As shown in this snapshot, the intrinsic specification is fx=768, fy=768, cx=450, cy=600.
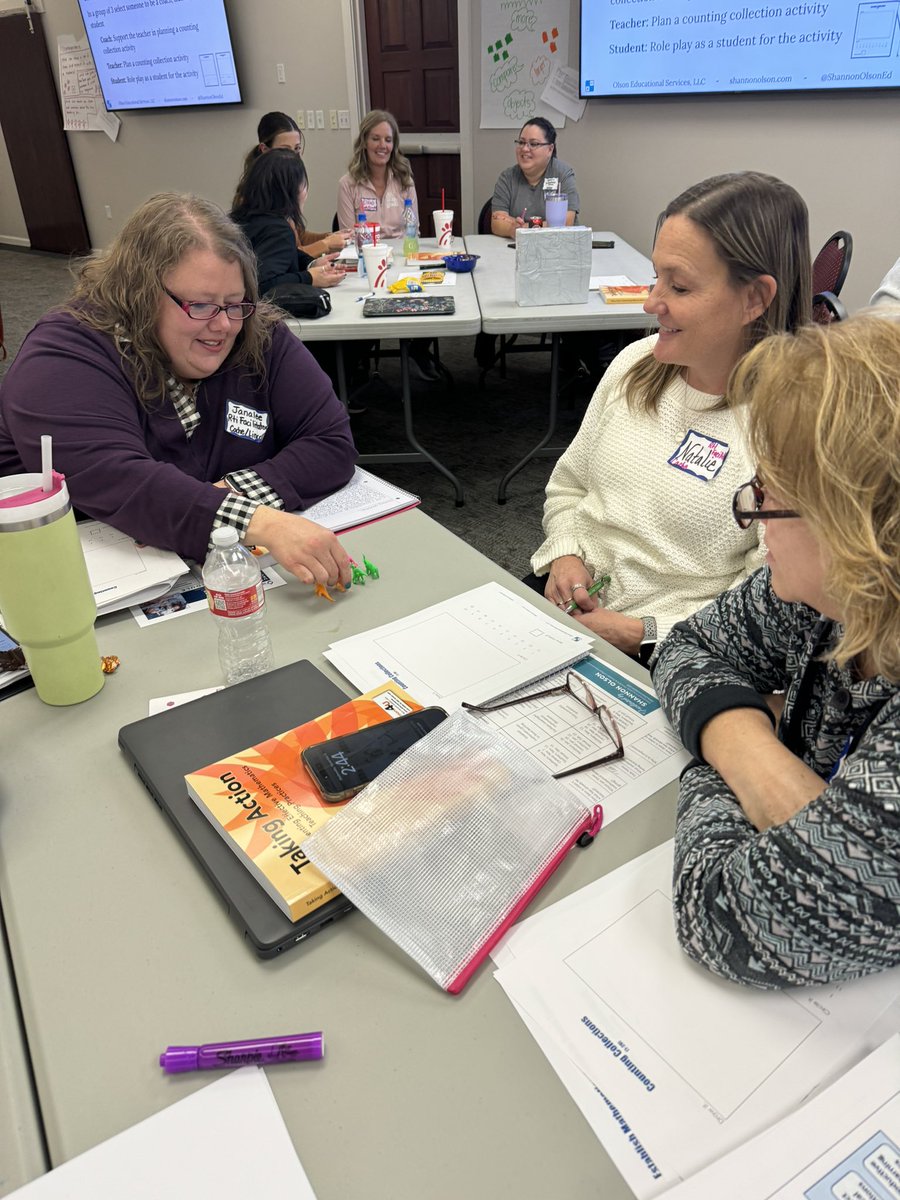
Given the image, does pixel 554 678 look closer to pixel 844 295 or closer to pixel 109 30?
pixel 844 295

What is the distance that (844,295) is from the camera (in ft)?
13.4

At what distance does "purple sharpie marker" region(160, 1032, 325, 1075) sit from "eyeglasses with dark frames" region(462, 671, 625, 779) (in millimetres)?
380

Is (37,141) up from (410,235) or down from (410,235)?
up

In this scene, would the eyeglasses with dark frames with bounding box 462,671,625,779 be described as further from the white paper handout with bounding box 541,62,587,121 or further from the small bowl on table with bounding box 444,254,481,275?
the white paper handout with bounding box 541,62,587,121

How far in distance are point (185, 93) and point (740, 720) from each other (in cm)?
694

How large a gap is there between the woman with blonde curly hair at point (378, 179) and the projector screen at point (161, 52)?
202 centimetres

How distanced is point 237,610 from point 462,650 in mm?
309

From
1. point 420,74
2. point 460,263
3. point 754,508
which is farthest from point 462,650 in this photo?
point 420,74

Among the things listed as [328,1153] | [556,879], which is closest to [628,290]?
[556,879]

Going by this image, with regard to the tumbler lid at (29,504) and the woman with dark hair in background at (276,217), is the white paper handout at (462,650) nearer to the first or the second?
the tumbler lid at (29,504)

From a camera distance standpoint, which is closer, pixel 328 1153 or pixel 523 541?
pixel 328 1153

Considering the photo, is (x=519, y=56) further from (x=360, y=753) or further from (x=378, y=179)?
(x=360, y=753)

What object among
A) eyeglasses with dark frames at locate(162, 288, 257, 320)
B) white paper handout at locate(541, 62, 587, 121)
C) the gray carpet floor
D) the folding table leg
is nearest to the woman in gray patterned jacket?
eyeglasses with dark frames at locate(162, 288, 257, 320)

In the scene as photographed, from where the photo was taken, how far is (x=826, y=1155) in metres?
0.53
